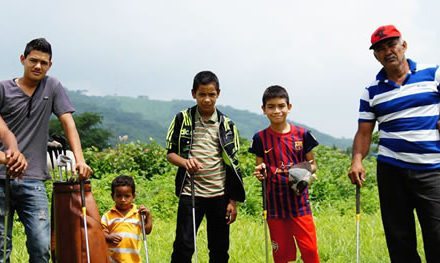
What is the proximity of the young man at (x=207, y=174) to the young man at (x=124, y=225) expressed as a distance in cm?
32

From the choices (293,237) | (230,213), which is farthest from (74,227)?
(293,237)

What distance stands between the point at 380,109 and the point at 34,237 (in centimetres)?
274

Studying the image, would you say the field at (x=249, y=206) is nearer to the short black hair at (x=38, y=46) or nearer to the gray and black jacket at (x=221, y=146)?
the gray and black jacket at (x=221, y=146)

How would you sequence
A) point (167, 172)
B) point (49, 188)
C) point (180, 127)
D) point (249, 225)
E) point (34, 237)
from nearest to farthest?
point (34, 237) → point (180, 127) → point (249, 225) → point (49, 188) → point (167, 172)

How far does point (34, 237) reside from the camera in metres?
4.57

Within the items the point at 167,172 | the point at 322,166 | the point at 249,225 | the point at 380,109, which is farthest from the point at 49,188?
the point at 380,109

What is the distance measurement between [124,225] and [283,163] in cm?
142

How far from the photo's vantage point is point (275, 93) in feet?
17.2

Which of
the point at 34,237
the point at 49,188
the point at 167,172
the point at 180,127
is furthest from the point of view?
the point at 167,172

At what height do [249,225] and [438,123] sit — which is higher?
[438,123]

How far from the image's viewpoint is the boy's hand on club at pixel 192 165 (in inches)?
197

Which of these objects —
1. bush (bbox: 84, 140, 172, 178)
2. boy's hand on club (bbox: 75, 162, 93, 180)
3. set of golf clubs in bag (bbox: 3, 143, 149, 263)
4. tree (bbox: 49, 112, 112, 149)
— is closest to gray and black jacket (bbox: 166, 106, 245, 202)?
set of golf clubs in bag (bbox: 3, 143, 149, 263)

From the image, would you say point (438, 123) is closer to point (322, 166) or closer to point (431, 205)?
point (431, 205)

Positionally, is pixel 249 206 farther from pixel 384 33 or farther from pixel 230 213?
pixel 384 33
